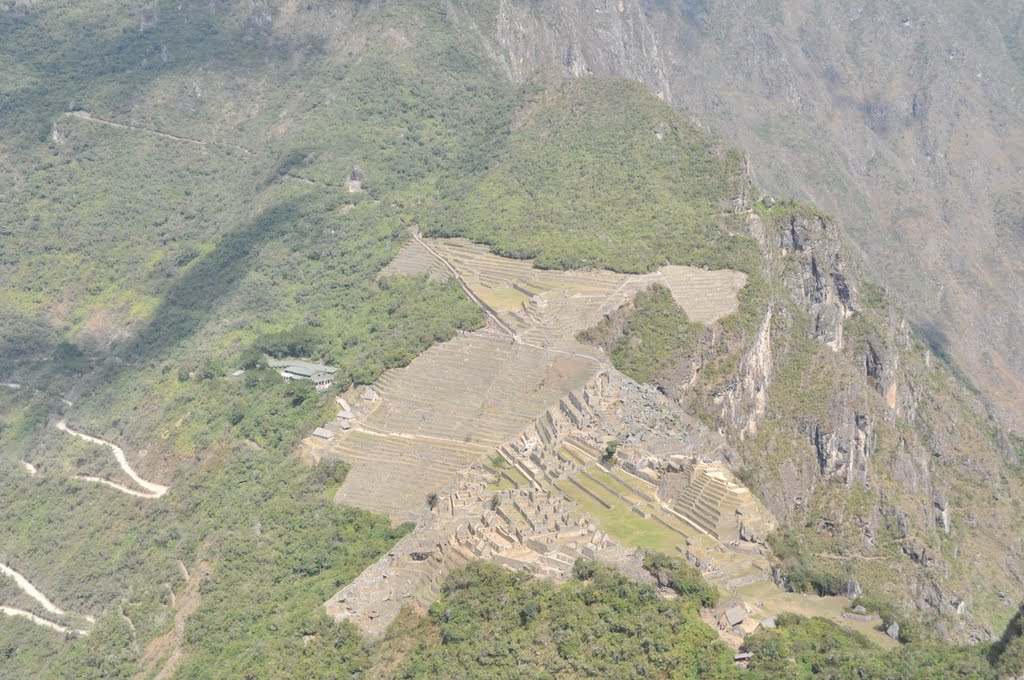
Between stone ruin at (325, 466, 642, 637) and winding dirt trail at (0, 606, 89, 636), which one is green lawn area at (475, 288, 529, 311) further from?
winding dirt trail at (0, 606, 89, 636)

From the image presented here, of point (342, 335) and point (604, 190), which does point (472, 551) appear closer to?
point (342, 335)

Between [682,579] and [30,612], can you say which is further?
[30,612]

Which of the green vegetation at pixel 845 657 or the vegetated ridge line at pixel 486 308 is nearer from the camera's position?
the green vegetation at pixel 845 657

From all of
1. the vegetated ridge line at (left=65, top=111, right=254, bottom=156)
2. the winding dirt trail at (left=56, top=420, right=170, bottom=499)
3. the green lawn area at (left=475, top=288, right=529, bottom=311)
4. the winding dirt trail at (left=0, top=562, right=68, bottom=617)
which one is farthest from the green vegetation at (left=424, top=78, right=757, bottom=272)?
the winding dirt trail at (left=0, top=562, right=68, bottom=617)

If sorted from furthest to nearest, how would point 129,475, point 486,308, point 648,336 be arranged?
point 129,475 < point 486,308 < point 648,336

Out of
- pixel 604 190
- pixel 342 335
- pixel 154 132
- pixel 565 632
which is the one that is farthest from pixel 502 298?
pixel 154 132

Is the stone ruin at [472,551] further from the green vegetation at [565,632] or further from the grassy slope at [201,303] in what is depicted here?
the grassy slope at [201,303]

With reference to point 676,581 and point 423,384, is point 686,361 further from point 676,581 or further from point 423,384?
point 676,581

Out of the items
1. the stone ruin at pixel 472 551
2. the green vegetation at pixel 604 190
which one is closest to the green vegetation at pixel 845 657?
the stone ruin at pixel 472 551

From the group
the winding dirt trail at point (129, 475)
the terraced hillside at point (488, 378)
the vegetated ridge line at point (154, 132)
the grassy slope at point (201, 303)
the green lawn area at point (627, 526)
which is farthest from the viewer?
the vegetated ridge line at point (154, 132)
